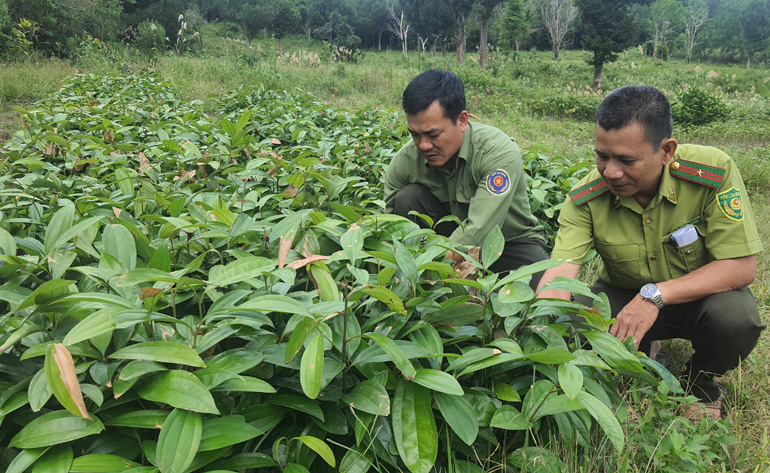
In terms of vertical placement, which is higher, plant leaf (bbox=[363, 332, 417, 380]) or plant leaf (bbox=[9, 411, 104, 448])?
plant leaf (bbox=[363, 332, 417, 380])

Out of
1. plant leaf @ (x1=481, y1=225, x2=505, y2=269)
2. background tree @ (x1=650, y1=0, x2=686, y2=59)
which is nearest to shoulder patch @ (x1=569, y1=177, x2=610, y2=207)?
plant leaf @ (x1=481, y1=225, x2=505, y2=269)

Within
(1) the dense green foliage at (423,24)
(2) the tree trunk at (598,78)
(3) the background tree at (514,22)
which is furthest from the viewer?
(3) the background tree at (514,22)

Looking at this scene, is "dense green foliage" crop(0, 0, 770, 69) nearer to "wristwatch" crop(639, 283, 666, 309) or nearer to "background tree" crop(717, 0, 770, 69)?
"background tree" crop(717, 0, 770, 69)

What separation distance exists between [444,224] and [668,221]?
1137mm

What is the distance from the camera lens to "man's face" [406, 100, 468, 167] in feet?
7.64

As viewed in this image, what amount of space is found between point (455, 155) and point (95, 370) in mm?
1991

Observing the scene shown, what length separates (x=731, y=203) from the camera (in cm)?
180

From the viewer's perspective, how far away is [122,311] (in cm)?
97

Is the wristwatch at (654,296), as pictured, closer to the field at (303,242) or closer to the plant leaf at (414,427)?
the field at (303,242)

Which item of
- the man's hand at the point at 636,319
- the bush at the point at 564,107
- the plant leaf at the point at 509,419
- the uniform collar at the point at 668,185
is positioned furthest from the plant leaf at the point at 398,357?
the bush at the point at 564,107

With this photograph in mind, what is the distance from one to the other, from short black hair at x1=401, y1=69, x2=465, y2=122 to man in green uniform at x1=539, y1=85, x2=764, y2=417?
0.73 meters

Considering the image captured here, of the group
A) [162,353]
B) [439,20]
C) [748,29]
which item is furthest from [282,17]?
[162,353]

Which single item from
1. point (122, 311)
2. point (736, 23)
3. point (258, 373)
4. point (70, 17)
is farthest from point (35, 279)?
point (736, 23)

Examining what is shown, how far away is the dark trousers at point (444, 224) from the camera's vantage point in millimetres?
2602
